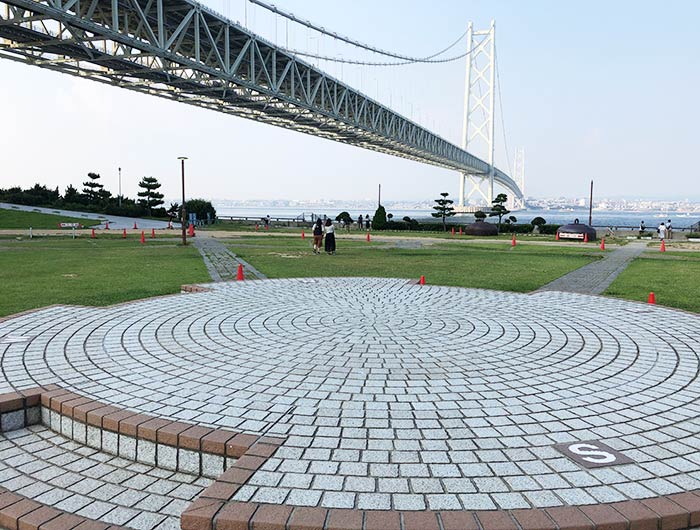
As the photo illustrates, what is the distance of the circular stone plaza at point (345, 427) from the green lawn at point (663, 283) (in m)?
3.77

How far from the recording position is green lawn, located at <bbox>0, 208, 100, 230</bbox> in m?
39.2

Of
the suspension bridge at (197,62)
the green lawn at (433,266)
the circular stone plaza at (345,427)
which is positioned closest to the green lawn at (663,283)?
the green lawn at (433,266)

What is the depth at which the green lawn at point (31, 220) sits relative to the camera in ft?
129

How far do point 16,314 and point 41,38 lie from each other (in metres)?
23.9

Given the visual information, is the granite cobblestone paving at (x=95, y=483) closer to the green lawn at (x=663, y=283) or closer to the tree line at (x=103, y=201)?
the green lawn at (x=663, y=283)

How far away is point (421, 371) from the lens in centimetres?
539

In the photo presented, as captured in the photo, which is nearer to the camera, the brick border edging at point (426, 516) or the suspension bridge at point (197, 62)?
the brick border edging at point (426, 516)

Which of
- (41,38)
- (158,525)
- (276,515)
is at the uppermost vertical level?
(41,38)

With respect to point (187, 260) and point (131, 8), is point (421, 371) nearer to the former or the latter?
point (187, 260)

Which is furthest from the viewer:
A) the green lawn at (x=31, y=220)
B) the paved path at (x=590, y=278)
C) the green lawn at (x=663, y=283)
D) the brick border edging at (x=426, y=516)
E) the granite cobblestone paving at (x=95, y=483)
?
the green lawn at (x=31, y=220)

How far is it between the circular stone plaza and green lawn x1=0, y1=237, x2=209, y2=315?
251 centimetres

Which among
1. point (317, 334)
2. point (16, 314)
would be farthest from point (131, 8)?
point (317, 334)

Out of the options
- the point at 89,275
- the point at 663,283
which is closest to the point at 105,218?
the point at 89,275

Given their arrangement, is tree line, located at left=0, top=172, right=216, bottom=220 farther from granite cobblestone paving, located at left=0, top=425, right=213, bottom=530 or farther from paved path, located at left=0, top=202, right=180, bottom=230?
granite cobblestone paving, located at left=0, top=425, right=213, bottom=530
